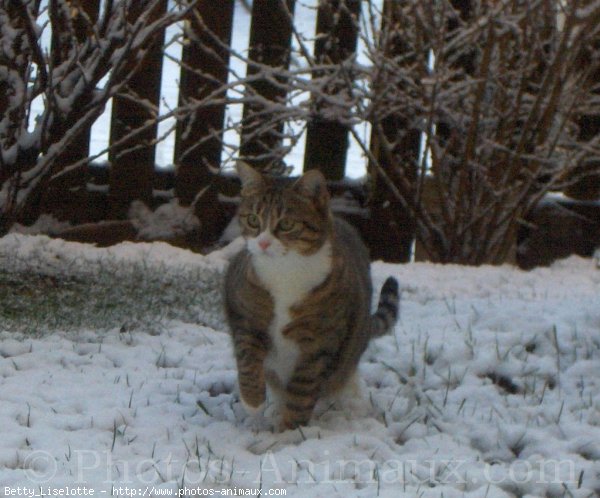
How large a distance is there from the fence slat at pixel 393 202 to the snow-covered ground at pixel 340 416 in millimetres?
1633

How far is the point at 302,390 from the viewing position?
2.96 metres

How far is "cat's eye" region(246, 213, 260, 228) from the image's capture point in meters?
2.94

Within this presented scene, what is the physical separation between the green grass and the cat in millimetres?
986

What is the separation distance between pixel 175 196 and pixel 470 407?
9.67 feet

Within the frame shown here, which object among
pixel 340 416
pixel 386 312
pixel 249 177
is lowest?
pixel 340 416

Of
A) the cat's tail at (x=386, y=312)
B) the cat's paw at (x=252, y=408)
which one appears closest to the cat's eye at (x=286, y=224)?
the cat's paw at (x=252, y=408)

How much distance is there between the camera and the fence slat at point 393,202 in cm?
584

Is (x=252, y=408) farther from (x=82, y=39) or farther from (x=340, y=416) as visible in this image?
(x=82, y=39)

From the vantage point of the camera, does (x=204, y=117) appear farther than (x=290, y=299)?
Yes

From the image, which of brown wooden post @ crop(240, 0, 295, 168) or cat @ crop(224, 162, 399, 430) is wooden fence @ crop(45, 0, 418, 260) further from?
cat @ crop(224, 162, 399, 430)

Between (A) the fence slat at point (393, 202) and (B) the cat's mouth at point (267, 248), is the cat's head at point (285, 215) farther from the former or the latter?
(A) the fence slat at point (393, 202)

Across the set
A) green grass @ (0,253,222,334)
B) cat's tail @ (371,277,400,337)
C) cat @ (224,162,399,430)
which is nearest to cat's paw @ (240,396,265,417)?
cat @ (224,162,399,430)

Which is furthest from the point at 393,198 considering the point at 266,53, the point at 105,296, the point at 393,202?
the point at 105,296

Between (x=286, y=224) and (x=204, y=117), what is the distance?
292 centimetres
